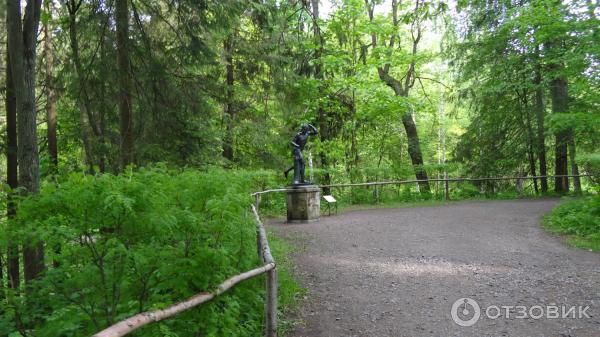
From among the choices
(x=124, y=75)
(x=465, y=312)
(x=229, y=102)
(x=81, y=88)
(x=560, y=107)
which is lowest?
(x=465, y=312)

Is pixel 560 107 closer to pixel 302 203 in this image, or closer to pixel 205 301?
pixel 302 203

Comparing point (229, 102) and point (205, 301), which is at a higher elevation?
point (229, 102)

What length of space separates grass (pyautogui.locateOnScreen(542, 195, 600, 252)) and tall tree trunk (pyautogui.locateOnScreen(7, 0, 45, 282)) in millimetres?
9539

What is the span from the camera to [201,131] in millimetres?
12023

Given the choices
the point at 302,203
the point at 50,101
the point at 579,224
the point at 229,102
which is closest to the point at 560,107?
the point at 579,224

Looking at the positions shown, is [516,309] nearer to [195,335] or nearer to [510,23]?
[195,335]

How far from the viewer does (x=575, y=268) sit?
22.4 feet

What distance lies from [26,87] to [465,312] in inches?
240

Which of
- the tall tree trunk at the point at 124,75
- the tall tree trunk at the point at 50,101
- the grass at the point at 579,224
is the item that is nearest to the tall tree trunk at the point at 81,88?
the tall tree trunk at the point at 124,75

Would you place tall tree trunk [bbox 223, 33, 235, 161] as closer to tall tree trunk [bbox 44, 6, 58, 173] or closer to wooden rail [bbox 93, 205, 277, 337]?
tall tree trunk [bbox 44, 6, 58, 173]

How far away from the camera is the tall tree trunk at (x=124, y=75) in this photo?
27.7 ft

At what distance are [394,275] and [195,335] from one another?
397 centimetres

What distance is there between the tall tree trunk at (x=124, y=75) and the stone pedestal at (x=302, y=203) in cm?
558

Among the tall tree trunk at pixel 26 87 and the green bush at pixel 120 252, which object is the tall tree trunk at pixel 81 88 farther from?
the green bush at pixel 120 252
